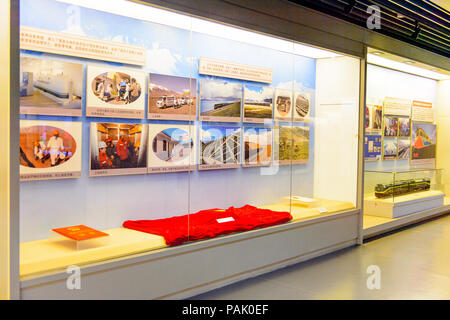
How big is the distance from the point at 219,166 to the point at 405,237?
369 cm

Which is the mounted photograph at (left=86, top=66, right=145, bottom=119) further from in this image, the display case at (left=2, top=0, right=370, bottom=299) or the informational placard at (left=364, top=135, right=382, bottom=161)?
the informational placard at (left=364, top=135, right=382, bottom=161)

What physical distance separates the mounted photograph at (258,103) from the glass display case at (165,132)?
→ 0.02 metres

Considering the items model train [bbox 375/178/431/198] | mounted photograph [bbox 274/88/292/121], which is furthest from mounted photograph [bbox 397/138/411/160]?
mounted photograph [bbox 274/88/292/121]

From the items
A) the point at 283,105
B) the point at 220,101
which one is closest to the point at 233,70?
the point at 220,101

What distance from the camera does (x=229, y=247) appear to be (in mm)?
4477

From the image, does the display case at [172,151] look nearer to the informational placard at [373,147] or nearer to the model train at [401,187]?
the model train at [401,187]

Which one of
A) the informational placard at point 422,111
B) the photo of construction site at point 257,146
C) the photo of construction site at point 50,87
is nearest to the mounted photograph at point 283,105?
the photo of construction site at point 257,146

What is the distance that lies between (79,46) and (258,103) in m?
2.37

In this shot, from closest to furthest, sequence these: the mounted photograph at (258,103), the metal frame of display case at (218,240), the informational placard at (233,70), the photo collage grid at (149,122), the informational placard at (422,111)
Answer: the metal frame of display case at (218,240) → the photo collage grid at (149,122) → the informational placard at (233,70) → the mounted photograph at (258,103) → the informational placard at (422,111)

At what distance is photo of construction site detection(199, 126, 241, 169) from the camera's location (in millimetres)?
4840

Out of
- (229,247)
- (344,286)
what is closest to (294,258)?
(344,286)

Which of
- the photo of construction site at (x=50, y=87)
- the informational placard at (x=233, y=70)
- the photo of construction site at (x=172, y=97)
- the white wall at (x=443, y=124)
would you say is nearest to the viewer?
the photo of construction site at (x=50, y=87)

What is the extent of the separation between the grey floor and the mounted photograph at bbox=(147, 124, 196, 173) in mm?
1300

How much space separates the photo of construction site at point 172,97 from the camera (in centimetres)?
442
